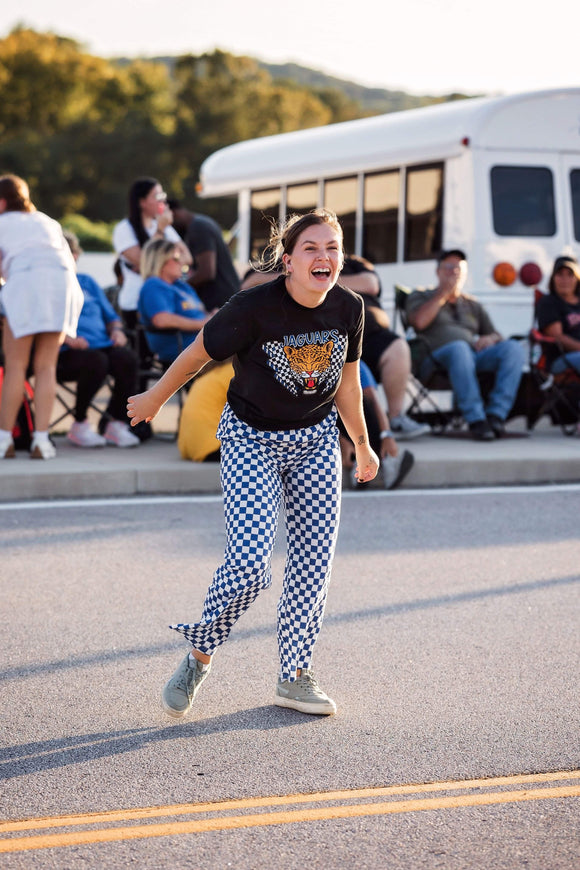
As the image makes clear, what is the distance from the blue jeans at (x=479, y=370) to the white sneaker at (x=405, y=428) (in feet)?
1.36

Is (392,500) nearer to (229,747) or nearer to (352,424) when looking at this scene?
(352,424)

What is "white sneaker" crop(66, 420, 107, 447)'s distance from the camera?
984 cm

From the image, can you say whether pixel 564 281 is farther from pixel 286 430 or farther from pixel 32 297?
pixel 286 430

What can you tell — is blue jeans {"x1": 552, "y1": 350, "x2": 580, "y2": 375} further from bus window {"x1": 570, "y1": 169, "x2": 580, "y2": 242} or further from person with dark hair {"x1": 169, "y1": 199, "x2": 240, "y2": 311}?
person with dark hair {"x1": 169, "y1": 199, "x2": 240, "y2": 311}

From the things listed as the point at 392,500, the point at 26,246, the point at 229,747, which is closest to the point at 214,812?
the point at 229,747

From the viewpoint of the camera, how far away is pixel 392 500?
28.8ft

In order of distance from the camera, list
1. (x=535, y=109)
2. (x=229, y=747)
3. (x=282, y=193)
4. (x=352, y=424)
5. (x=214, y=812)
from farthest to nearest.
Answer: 1. (x=282, y=193)
2. (x=535, y=109)
3. (x=352, y=424)
4. (x=229, y=747)
5. (x=214, y=812)

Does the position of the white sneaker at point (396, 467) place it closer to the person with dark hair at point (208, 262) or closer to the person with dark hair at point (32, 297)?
the person with dark hair at point (32, 297)

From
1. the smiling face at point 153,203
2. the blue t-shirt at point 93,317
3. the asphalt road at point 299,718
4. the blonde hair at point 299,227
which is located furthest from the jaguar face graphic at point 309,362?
the smiling face at point 153,203

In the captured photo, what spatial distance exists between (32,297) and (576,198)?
597cm

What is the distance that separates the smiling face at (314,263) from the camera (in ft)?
13.8

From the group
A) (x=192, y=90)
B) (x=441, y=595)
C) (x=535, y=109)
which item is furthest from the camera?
(x=192, y=90)

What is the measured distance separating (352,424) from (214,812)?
1.55 meters

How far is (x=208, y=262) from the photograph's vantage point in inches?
438
